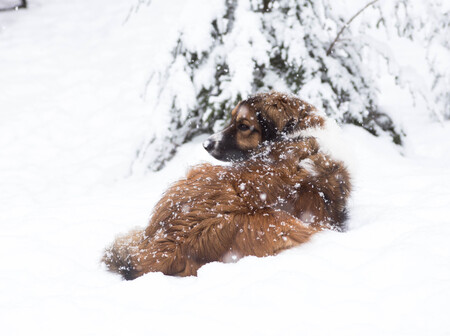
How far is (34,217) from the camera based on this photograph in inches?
137

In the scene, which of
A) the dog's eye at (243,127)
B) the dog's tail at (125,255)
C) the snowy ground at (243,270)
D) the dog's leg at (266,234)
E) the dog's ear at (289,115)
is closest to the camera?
the snowy ground at (243,270)

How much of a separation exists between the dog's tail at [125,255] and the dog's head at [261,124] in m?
0.85

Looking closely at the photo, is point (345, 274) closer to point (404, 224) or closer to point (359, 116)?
point (404, 224)

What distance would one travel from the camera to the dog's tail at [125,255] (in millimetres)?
2260

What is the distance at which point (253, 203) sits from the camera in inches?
87.4

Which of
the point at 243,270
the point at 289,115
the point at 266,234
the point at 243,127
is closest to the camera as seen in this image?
the point at 243,270

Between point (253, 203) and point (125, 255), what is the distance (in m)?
0.81

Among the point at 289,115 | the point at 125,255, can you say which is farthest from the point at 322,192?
the point at 125,255

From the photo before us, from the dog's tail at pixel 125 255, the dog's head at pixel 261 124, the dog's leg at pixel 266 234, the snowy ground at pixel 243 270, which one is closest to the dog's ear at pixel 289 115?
the dog's head at pixel 261 124

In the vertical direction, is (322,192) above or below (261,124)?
below

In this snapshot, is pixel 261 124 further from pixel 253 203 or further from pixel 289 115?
pixel 253 203

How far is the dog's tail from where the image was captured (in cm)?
226

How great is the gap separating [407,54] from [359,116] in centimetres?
420

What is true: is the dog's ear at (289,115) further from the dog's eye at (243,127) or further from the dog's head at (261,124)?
the dog's eye at (243,127)
